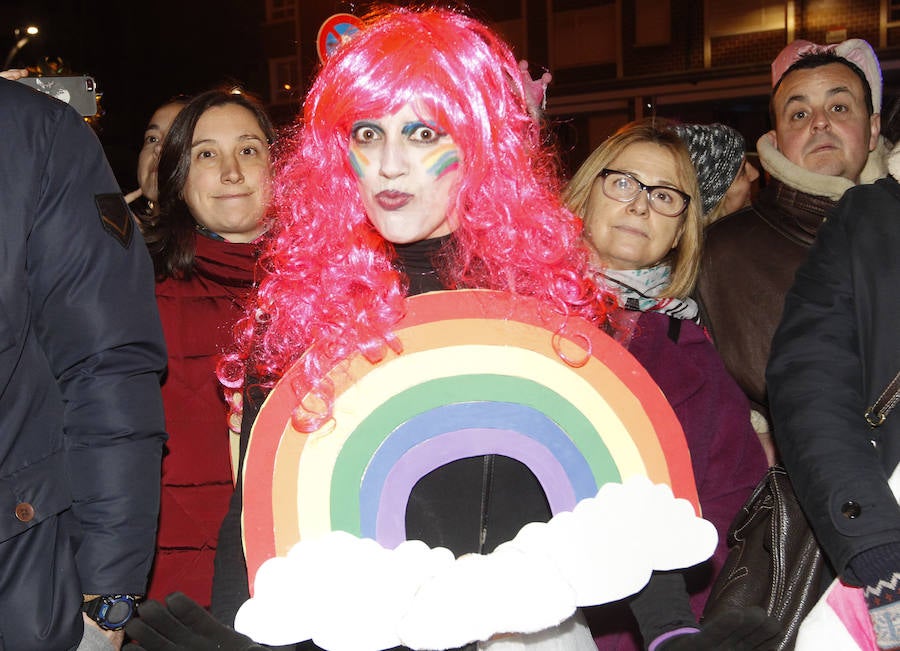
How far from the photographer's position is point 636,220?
8.12 feet

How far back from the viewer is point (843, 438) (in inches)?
68.2

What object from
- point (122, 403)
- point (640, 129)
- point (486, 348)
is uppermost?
point (640, 129)

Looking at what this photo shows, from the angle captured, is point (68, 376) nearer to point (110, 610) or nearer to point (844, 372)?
point (110, 610)

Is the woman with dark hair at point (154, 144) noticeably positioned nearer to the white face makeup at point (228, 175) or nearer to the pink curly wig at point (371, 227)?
the white face makeup at point (228, 175)

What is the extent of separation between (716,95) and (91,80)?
49.7ft

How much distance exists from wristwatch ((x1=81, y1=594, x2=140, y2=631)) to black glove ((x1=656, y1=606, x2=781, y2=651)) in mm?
1013

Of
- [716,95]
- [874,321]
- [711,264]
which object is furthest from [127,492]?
[716,95]

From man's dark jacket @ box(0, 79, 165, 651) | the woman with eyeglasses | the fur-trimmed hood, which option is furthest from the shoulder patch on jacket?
the fur-trimmed hood

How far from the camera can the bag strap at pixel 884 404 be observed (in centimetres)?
177

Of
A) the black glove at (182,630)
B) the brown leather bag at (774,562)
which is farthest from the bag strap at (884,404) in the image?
the black glove at (182,630)

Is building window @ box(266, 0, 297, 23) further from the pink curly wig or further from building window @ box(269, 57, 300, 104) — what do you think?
the pink curly wig

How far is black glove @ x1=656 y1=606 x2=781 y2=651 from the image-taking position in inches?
54.2

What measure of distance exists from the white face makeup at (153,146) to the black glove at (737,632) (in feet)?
8.30

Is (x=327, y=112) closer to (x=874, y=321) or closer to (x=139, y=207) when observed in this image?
(x=874, y=321)
